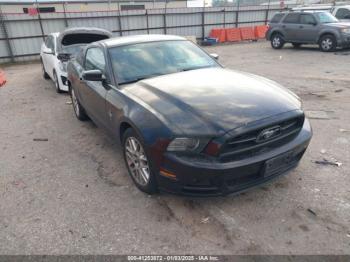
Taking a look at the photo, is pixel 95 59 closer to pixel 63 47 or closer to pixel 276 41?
pixel 63 47

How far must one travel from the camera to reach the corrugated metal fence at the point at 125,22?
15.8m

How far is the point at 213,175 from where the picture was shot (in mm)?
2752

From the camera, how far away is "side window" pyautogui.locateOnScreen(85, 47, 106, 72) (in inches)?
171

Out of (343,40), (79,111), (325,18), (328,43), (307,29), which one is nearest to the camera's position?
(79,111)

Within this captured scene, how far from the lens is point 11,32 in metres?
15.7

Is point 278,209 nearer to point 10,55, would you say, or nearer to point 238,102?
point 238,102

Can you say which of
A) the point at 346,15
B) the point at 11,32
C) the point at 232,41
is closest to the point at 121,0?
the point at 232,41

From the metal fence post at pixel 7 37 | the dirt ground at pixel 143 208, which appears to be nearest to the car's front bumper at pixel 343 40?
the dirt ground at pixel 143 208

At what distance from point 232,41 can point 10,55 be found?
537 inches

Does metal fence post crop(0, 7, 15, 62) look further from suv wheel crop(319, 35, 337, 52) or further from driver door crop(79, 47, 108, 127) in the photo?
suv wheel crop(319, 35, 337, 52)

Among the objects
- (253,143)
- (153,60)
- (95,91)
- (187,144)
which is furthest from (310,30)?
(187,144)

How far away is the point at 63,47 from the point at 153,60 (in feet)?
17.4

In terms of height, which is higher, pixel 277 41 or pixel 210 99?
pixel 210 99

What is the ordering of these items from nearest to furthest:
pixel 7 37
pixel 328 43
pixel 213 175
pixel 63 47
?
pixel 213 175
pixel 63 47
pixel 328 43
pixel 7 37
